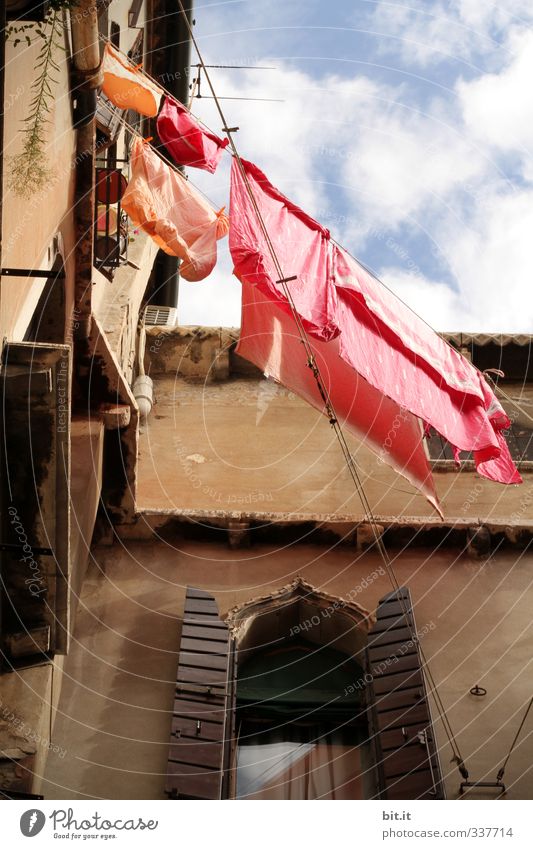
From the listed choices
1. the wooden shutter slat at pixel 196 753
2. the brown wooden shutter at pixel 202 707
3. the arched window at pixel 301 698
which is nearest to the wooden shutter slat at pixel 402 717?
the arched window at pixel 301 698

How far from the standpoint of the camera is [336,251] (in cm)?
1598

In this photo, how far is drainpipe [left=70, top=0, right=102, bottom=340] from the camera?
14.6 m

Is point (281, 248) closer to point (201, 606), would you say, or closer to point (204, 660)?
point (201, 606)

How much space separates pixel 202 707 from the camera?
45.9 ft

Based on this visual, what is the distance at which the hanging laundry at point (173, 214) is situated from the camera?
55.4 feet

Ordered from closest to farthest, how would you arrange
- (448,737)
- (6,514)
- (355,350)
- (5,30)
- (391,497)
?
(5,30) < (6,514) < (448,737) < (355,350) < (391,497)

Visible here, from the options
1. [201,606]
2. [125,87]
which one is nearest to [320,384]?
[201,606]

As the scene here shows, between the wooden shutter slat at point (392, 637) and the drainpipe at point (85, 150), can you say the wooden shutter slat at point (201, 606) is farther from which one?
the drainpipe at point (85, 150)

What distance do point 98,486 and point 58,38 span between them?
16.8ft

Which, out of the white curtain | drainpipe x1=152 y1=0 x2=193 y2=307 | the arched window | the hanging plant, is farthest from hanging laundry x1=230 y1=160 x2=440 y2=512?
drainpipe x1=152 y1=0 x2=193 y2=307

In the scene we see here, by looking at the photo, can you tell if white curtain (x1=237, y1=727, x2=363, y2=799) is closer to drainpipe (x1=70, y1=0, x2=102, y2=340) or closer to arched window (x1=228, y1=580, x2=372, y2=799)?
arched window (x1=228, y1=580, x2=372, y2=799)
